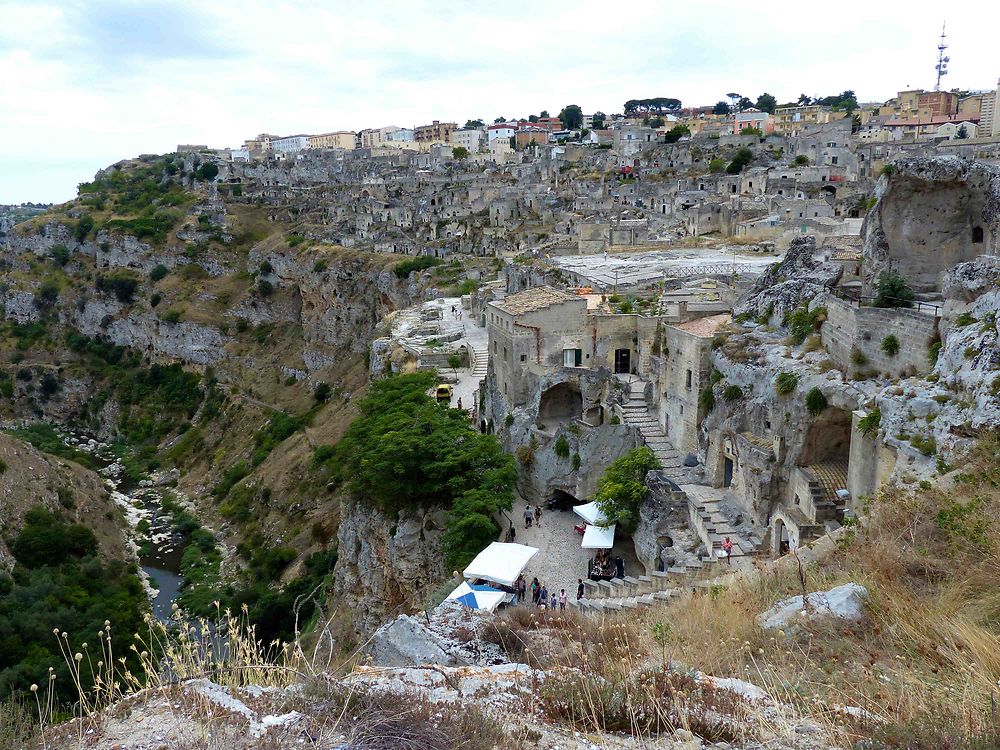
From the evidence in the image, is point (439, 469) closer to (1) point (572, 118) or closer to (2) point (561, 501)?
(2) point (561, 501)

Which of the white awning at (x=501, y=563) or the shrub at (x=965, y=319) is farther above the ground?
the shrub at (x=965, y=319)

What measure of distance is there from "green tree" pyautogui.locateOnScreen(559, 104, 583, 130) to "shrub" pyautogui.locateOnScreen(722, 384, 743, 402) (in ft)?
378

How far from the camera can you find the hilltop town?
532 cm

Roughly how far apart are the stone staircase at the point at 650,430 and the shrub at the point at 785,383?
3.75 m

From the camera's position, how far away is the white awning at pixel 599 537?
17547 mm

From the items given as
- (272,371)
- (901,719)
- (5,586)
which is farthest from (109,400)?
(901,719)

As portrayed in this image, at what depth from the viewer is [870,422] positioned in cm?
1267

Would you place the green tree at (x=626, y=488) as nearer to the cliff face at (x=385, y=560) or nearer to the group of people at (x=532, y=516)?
the group of people at (x=532, y=516)

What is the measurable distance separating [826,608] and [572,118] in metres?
127

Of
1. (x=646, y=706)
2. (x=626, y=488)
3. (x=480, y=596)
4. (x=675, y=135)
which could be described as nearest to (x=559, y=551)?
(x=626, y=488)

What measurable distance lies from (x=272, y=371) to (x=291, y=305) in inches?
294

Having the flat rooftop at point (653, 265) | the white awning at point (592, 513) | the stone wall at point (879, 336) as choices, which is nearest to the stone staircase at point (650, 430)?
the white awning at point (592, 513)

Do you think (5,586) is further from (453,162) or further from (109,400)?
(453,162)

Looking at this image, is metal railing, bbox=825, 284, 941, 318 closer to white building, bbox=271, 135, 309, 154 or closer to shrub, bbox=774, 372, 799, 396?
shrub, bbox=774, 372, 799, 396
